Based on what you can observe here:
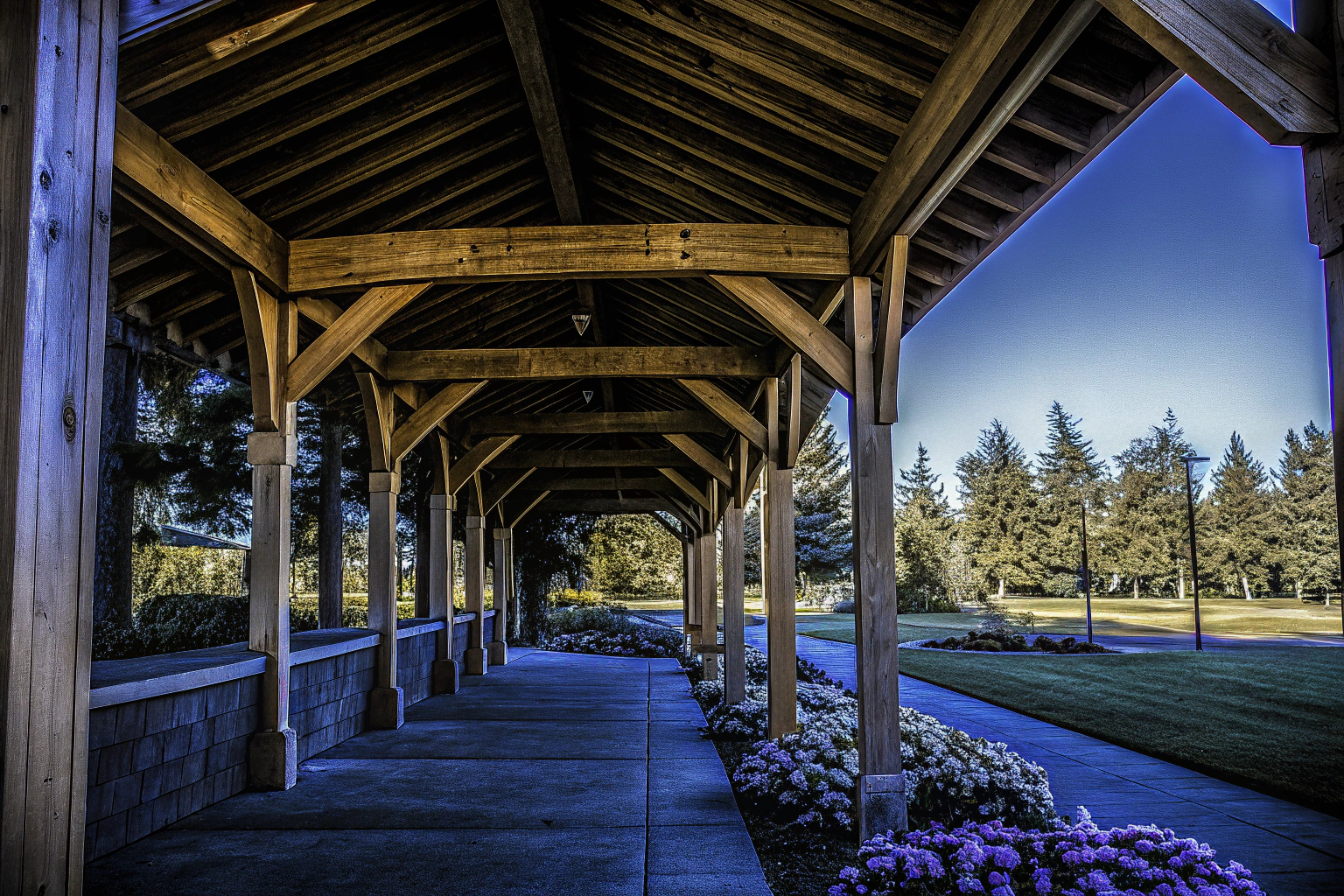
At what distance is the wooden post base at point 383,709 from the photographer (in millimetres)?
7652

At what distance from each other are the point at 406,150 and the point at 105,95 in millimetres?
3295

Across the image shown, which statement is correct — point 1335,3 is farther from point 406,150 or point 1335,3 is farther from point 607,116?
point 406,150

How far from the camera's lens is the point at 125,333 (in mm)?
7867

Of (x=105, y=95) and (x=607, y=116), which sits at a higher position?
(x=607, y=116)

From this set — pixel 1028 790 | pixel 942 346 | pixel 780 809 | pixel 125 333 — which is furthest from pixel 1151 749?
pixel 942 346

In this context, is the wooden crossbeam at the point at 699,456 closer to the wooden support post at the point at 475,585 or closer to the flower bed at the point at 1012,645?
the wooden support post at the point at 475,585

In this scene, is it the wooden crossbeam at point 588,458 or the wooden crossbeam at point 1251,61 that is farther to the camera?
the wooden crossbeam at point 588,458

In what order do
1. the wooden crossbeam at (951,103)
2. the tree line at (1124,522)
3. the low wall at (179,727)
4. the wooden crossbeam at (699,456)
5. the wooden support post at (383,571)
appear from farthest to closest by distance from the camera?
the tree line at (1124,522) → the wooden crossbeam at (699,456) → the wooden support post at (383,571) → the low wall at (179,727) → the wooden crossbeam at (951,103)

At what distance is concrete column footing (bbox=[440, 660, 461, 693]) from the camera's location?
33.4ft

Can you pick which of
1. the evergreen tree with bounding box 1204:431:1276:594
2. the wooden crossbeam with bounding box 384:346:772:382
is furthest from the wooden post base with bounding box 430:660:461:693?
the evergreen tree with bounding box 1204:431:1276:594

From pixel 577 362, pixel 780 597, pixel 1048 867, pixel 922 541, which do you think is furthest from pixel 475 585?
pixel 922 541

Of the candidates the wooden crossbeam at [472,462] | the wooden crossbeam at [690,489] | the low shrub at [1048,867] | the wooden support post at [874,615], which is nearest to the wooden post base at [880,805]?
the wooden support post at [874,615]

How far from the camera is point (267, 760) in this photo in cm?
546

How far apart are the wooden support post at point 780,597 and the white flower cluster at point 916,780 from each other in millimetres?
289
